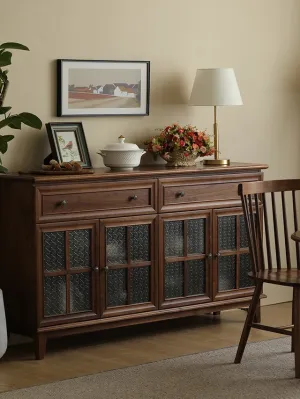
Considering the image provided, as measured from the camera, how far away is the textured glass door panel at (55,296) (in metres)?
4.77

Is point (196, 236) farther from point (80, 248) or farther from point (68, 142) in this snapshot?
point (68, 142)

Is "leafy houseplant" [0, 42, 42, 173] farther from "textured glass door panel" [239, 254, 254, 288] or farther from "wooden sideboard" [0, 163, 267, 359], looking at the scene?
"textured glass door panel" [239, 254, 254, 288]

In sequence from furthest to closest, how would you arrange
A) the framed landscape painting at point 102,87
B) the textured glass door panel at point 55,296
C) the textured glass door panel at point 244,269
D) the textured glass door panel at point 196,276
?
the textured glass door panel at point 244,269 < the textured glass door panel at point 196,276 < the framed landscape painting at point 102,87 < the textured glass door panel at point 55,296

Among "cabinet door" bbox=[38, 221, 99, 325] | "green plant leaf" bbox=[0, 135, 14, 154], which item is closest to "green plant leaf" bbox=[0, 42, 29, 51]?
"green plant leaf" bbox=[0, 135, 14, 154]

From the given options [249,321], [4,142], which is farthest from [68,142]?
[249,321]

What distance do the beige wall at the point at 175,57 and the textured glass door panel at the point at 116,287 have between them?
2.43ft

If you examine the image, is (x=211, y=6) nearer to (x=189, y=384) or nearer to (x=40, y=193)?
(x=40, y=193)

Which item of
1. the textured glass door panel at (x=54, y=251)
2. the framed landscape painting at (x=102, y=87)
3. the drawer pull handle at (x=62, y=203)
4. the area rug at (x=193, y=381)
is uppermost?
the framed landscape painting at (x=102, y=87)

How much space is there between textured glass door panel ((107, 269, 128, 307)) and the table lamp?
95 centimetres

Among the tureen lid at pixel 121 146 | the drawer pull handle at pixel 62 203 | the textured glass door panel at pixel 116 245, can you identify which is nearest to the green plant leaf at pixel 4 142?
the drawer pull handle at pixel 62 203

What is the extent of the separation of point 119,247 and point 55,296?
0.46 meters

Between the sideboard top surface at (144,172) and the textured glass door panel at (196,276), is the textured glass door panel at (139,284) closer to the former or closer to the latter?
the textured glass door panel at (196,276)

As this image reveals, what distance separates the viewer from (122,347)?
5.05m

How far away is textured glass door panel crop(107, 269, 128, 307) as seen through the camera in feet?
16.4
